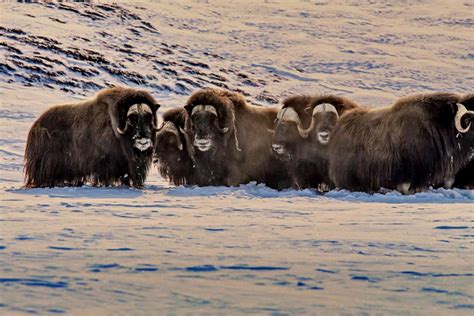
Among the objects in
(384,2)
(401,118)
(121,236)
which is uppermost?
(384,2)

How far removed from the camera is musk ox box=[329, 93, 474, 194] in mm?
7746

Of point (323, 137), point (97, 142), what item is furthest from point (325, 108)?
point (97, 142)

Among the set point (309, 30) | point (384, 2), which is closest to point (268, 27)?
point (309, 30)

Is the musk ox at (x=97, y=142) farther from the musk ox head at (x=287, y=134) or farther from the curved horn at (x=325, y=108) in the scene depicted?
the curved horn at (x=325, y=108)

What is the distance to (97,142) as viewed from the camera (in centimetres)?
863

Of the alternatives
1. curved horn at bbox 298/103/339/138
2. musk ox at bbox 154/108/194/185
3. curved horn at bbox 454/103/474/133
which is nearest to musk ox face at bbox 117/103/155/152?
musk ox at bbox 154/108/194/185

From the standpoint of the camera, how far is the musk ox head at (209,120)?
848 centimetres

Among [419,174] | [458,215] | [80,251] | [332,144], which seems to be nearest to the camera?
A: [80,251]

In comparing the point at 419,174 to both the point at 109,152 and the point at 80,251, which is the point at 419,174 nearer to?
the point at 109,152

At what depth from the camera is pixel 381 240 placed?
4.82m

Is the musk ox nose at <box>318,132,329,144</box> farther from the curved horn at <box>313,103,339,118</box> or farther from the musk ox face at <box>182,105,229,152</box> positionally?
the musk ox face at <box>182,105,229,152</box>

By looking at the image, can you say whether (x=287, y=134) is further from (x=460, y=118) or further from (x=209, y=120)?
(x=460, y=118)

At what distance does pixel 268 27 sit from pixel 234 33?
3.04 m

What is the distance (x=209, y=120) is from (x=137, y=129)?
0.61m
